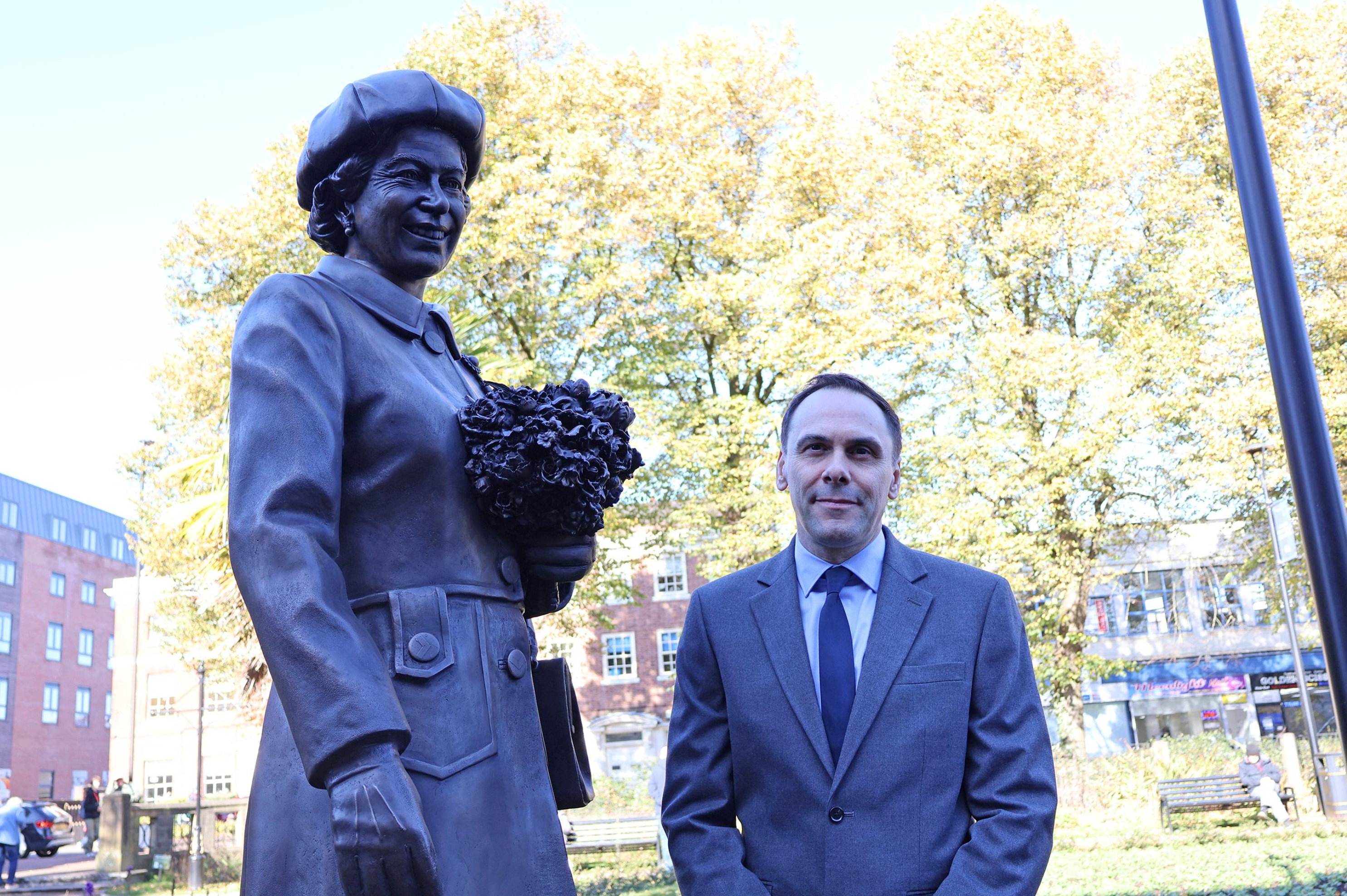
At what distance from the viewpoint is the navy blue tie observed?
2.83m

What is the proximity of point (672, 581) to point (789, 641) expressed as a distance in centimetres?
3990

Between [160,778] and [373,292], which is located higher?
[373,292]

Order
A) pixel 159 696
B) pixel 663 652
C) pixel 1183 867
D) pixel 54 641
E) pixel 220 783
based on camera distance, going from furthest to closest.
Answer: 1. pixel 54 641
2. pixel 159 696
3. pixel 220 783
4. pixel 663 652
5. pixel 1183 867

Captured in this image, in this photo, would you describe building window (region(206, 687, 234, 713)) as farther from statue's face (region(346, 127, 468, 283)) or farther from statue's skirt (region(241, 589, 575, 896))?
statue's skirt (region(241, 589, 575, 896))

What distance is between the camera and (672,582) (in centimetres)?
4259

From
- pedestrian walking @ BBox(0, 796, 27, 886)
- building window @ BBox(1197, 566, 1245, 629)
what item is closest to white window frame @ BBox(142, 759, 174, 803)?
pedestrian walking @ BBox(0, 796, 27, 886)

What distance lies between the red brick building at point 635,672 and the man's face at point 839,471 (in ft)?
124

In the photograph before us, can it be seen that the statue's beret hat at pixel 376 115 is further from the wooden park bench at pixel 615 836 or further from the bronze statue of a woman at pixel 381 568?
the wooden park bench at pixel 615 836

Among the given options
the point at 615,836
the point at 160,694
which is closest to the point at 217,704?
the point at 160,694

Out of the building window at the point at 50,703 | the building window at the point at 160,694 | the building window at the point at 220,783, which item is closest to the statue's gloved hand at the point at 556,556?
the building window at the point at 220,783

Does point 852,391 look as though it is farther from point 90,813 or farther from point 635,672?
point 635,672

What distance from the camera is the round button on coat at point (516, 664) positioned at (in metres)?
2.25

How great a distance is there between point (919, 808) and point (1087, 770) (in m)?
21.5

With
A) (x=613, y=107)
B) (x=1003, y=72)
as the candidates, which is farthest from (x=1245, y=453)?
(x=613, y=107)
